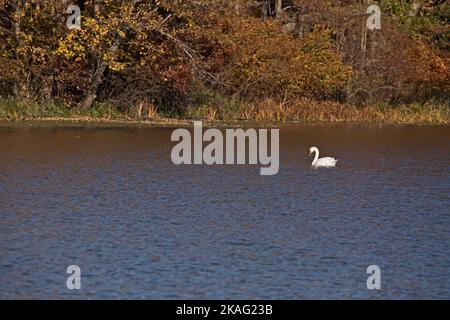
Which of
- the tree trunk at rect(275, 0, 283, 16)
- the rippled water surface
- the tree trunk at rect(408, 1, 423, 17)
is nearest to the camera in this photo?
the rippled water surface

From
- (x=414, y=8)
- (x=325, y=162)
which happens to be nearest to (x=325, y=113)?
(x=414, y=8)

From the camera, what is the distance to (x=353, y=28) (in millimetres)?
A: 54781

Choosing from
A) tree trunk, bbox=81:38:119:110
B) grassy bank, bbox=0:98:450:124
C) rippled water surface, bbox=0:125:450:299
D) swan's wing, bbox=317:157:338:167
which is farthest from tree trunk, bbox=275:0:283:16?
swan's wing, bbox=317:157:338:167

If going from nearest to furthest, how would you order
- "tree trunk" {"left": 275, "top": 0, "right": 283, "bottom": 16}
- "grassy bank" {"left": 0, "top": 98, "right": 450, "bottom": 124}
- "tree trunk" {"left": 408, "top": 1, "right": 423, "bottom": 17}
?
"grassy bank" {"left": 0, "top": 98, "right": 450, "bottom": 124}, "tree trunk" {"left": 275, "top": 0, "right": 283, "bottom": 16}, "tree trunk" {"left": 408, "top": 1, "right": 423, "bottom": 17}

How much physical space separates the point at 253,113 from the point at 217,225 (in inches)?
1099

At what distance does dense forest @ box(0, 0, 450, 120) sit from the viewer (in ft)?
144

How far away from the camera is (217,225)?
2030 centimetres

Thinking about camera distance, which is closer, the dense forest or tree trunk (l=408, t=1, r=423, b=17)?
the dense forest

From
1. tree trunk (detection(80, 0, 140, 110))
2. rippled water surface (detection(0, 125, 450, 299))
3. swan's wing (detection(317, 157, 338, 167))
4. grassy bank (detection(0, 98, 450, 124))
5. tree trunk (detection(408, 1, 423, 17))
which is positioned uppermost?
tree trunk (detection(408, 1, 423, 17))

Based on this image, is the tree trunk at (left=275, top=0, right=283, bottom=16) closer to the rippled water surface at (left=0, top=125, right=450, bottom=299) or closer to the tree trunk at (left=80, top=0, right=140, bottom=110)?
the tree trunk at (left=80, top=0, right=140, bottom=110)

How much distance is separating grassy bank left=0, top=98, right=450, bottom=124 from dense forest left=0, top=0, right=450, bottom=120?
0.36 ft

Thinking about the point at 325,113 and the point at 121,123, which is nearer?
the point at 121,123

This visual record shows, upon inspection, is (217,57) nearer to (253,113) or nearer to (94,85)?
(253,113)

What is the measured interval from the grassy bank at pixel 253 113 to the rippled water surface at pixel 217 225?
393 inches
